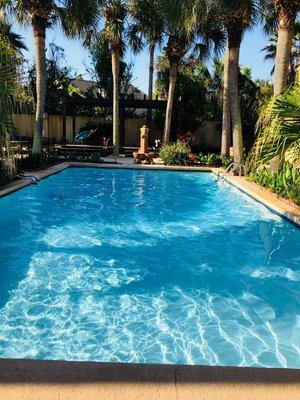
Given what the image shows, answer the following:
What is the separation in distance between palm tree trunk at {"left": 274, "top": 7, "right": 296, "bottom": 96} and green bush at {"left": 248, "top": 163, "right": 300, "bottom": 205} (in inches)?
98.8

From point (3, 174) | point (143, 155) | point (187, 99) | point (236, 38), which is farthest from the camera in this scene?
point (187, 99)

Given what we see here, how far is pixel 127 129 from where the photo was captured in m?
28.3

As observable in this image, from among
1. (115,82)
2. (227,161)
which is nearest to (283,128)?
(227,161)

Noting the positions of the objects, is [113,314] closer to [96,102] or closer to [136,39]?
[136,39]

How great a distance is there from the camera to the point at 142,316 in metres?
4.84

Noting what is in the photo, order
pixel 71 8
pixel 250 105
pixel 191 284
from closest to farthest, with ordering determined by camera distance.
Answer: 1. pixel 191 284
2. pixel 71 8
3. pixel 250 105

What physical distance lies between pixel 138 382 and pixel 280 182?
9446 millimetres

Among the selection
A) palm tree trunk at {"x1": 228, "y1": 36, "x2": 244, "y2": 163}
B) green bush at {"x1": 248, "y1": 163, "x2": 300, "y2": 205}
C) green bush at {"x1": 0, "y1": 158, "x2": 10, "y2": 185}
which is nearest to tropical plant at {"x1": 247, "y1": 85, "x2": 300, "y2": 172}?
green bush at {"x1": 248, "y1": 163, "x2": 300, "y2": 205}

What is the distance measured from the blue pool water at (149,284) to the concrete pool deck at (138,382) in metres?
1.50

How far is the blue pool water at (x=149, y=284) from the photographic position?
4.21m

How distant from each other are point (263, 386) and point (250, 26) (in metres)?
16.4

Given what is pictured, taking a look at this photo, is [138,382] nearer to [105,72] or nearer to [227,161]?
[227,161]

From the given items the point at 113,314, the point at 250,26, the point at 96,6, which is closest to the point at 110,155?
the point at 96,6

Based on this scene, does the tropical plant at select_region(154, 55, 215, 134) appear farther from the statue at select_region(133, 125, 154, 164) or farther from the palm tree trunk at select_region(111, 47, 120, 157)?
the statue at select_region(133, 125, 154, 164)
